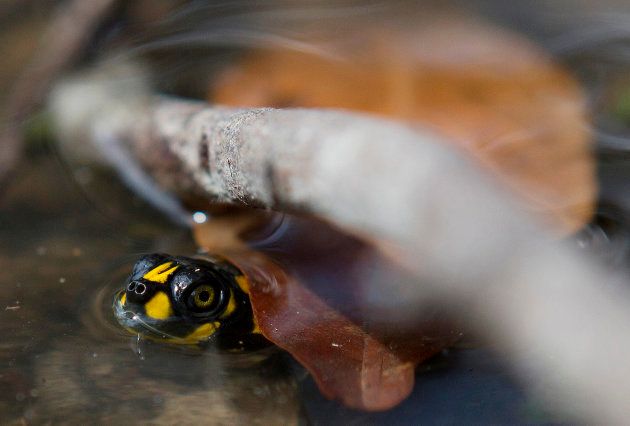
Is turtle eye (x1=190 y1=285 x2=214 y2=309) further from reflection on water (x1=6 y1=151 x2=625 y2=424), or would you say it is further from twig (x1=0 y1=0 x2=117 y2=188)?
twig (x1=0 y1=0 x2=117 y2=188)

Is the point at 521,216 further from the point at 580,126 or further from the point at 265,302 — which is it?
the point at 580,126

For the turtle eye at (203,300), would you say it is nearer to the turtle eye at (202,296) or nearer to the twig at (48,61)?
the turtle eye at (202,296)

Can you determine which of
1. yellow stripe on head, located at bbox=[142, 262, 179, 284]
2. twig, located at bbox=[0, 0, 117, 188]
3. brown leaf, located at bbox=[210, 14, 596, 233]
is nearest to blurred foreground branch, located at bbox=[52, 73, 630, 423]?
yellow stripe on head, located at bbox=[142, 262, 179, 284]

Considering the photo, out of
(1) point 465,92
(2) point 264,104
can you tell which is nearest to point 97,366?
(2) point 264,104

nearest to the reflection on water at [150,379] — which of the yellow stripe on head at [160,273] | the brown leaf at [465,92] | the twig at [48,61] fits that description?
the yellow stripe on head at [160,273]

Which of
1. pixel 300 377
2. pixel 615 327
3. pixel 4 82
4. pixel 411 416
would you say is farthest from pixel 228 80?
pixel 615 327

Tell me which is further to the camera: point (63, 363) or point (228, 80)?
point (228, 80)

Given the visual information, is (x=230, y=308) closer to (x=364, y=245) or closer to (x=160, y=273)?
(x=160, y=273)
